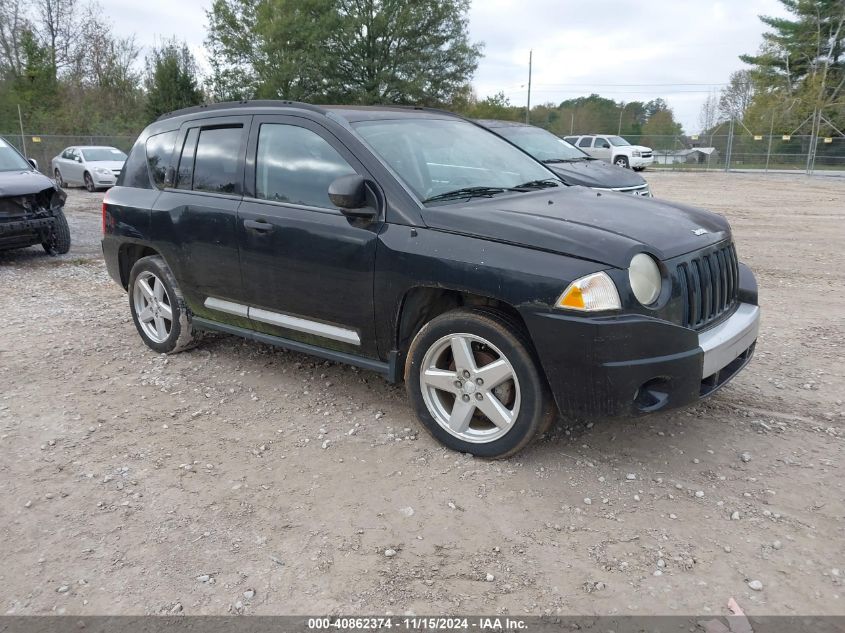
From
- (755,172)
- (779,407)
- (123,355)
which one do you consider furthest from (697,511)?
(755,172)

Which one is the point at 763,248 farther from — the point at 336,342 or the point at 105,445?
the point at 105,445

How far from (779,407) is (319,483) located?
9.32ft

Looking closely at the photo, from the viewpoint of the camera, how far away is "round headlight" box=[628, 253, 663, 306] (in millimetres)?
A: 3119

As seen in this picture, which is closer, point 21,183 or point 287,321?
point 287,321

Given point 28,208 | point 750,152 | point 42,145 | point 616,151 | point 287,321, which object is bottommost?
point 287,321

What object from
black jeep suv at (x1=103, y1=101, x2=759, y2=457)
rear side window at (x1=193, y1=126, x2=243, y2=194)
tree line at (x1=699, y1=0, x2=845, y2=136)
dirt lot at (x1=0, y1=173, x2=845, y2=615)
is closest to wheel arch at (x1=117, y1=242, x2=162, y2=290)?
black jeep suv at (x1=103, y1=101, x2=759, y2=457)

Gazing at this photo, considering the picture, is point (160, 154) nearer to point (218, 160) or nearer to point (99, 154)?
point (218, 160)

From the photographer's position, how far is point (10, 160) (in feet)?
31.7

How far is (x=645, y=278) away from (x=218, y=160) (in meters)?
2.98

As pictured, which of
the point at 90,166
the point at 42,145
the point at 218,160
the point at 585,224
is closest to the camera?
the point at 585,224

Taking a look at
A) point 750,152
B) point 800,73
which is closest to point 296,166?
point 750,152

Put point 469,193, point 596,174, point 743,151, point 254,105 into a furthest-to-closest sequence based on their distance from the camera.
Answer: point 743,151 → point 596,174 → point 254,105 → point 469,193

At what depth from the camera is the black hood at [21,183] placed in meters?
8.62

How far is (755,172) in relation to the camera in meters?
32.3
